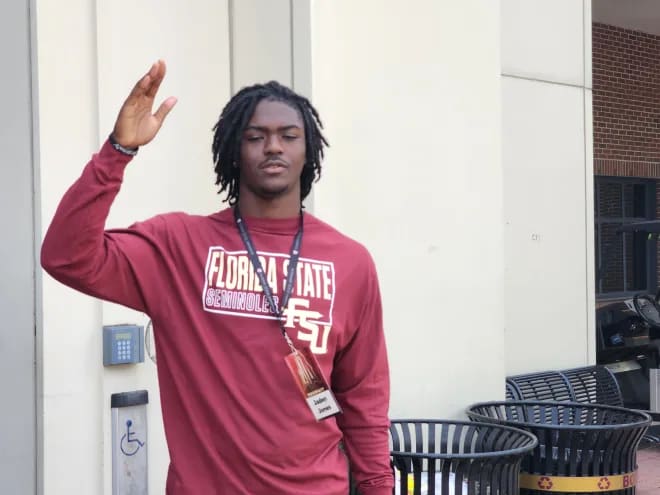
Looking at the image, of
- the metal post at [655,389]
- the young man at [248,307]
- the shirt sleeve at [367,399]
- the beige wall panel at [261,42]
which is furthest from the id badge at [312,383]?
the metal post at [655,389]

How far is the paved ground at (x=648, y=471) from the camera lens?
21.4ft

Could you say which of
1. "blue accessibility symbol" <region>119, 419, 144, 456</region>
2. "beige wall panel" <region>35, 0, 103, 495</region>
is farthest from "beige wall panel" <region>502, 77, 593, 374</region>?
"beige wall panel" <region>35, 0, 103, 495</region>

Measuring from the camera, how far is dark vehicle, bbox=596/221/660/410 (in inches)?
341

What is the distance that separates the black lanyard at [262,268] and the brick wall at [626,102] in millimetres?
10273

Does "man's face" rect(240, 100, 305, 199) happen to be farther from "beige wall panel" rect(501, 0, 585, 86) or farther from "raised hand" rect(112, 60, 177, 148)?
"beige wall panel" rect(501, 0, 585, 86)

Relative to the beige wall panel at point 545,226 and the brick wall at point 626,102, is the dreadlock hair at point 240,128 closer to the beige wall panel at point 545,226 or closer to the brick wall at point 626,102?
the beige wall panel at point 545,226

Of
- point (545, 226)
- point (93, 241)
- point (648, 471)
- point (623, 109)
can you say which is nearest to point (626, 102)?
point (623, 109)

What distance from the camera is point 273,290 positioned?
246 centimetres

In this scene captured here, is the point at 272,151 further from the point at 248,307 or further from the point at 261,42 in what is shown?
the point at 261,42

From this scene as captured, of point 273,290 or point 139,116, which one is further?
point 273,290

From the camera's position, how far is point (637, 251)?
13211 mm

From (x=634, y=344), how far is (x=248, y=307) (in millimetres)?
7302

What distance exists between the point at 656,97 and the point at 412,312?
958 centimetres

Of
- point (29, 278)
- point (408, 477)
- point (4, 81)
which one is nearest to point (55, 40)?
point (4, 81)
